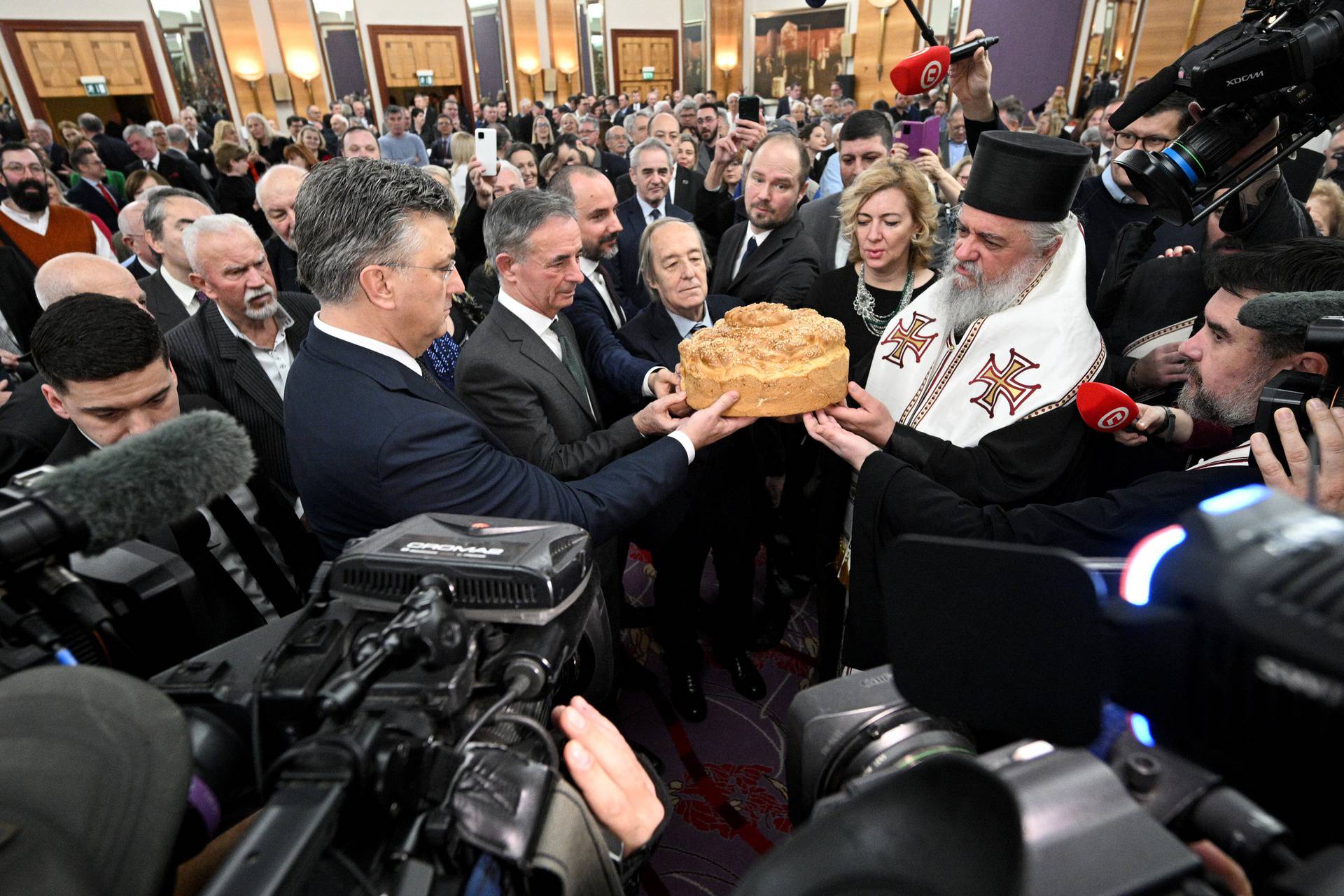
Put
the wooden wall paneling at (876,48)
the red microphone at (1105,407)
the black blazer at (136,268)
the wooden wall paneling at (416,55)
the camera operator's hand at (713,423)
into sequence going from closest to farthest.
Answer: the red microphone at (1105,407) → the camera operator's hand at (713,423) → the black blazer at (136,268) → the wooden wall paneling at (876,48) → the wooden wall paneling at (416,55)

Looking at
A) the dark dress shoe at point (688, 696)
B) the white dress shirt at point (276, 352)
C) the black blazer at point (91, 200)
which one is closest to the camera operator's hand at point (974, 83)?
the dark dress shoe at point (688, 696)

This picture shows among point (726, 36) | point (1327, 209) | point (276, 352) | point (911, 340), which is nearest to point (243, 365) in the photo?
point (276, 352)

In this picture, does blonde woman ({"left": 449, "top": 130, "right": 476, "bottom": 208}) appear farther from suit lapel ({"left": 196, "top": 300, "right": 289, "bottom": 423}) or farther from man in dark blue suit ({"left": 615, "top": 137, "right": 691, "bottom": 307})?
suit lapel ({"left": 196, "top": 300, "right": 289, "bottom": 423})

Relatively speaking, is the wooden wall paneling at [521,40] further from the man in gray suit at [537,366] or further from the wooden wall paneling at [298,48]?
the man in gray suit at [537,366]

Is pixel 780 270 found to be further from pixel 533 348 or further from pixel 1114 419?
pixel 1114 419

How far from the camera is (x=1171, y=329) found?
241 cm

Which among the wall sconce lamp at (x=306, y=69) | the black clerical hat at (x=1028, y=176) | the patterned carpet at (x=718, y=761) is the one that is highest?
the wall sconce lamp at (x=306, y=69)

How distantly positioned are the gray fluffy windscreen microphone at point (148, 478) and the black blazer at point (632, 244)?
3096 mm

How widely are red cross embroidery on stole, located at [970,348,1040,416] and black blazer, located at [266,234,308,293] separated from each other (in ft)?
12.5

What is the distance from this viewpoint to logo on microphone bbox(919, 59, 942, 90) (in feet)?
7.79

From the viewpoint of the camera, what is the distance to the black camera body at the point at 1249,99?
1778 mm

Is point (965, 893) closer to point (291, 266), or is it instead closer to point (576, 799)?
point (576, 799)

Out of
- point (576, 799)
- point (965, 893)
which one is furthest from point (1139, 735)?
point (576, 799)

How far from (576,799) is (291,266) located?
4236mm
